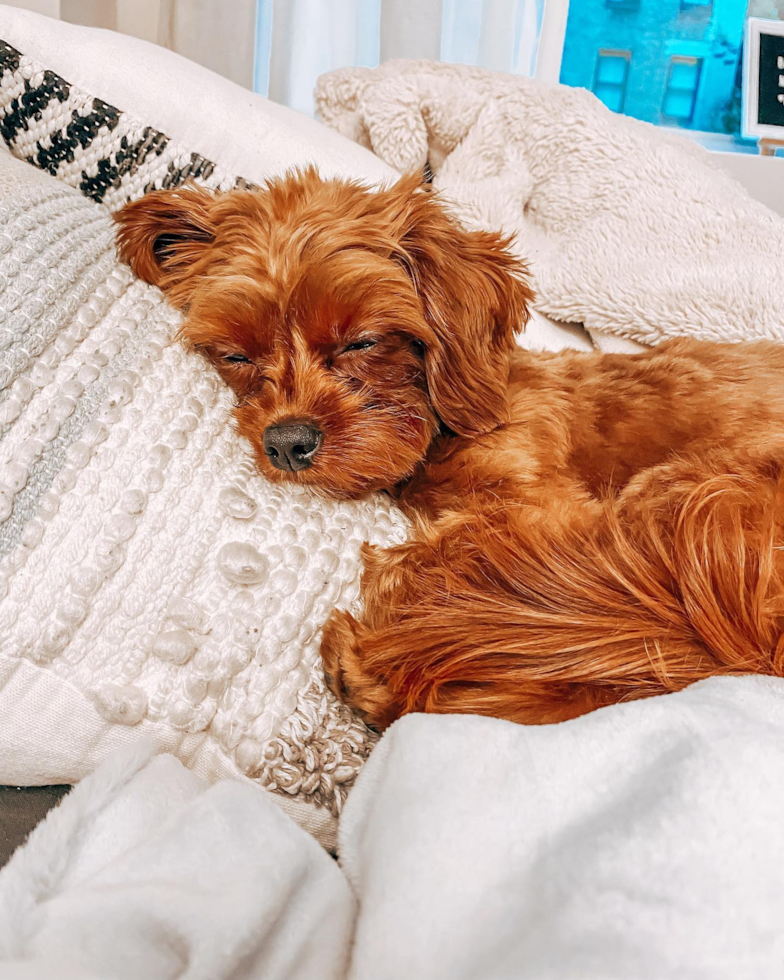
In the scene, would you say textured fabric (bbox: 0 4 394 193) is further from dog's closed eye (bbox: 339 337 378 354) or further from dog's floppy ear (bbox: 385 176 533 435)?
dog's closed eye (bbox: 339 337 378 354)

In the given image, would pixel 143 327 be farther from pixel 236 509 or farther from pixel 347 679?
pixel 347 679

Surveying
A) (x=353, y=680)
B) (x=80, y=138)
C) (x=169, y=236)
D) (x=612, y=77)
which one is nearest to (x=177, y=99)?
(x=80, y=138)

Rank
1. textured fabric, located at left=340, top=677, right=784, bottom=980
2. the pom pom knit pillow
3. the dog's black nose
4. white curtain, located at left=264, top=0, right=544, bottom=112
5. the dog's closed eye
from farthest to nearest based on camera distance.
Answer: white curtain, located at left=264, top=0, right=544, bottom=112 → the dog's closed eye → the dog's black nose → the pom pom knit pillow → textured fabric, located at left=340, top=677, right=784, bottom=980

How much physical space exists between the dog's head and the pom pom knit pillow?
100 millimetres

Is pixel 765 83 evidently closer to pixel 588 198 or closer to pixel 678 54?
pixel 678 54

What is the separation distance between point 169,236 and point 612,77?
3.44 m

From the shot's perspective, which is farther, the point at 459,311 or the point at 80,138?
the point at 80,138

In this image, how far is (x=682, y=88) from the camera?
145 inches

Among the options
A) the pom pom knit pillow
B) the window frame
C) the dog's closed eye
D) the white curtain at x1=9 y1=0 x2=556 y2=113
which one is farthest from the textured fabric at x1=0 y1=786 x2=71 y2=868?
the window frame

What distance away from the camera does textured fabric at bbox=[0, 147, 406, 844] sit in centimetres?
67

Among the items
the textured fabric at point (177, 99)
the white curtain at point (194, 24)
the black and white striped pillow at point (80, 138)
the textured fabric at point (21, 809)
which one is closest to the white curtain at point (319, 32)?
the white curtain at point (194, 24)

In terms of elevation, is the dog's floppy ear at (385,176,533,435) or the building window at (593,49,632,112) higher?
the building window at (593,49,632,112)

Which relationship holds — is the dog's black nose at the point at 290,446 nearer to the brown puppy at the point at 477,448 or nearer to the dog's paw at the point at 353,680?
the brown puppy at the point at 477,448

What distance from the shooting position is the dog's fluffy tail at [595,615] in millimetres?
692
